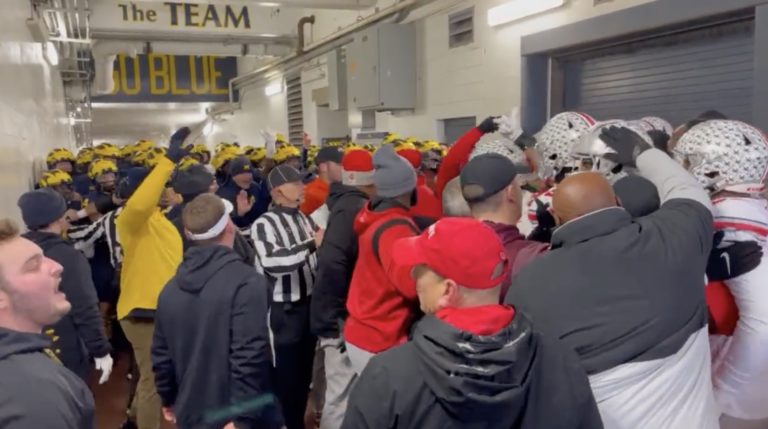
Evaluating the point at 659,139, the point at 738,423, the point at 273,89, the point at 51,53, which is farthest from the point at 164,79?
the point at 738,423

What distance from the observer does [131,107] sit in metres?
17.0

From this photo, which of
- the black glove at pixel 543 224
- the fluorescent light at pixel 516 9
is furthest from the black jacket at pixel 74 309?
the fluorescent light at pixel 516 9

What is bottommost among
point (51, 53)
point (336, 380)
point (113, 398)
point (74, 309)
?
point (113, 398)

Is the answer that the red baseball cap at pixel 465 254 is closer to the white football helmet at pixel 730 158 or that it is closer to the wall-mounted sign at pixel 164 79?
the white football helmet at pixel 730 158

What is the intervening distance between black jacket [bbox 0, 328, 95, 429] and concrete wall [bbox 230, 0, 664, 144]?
4.80 meters

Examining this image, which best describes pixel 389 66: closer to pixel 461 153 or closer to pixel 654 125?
pixel 461 153

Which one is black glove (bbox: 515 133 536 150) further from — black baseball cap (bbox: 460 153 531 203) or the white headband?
the white headband

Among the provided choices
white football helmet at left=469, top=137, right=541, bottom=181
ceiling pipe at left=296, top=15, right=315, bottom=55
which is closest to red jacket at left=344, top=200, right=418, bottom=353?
white football helmet at left=469, top=137, right=541, bottom=181

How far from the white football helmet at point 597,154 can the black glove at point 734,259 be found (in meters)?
0.40

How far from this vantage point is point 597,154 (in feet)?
7.50

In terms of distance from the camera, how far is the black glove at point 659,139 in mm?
2682

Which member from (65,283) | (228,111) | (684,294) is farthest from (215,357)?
(228,111)

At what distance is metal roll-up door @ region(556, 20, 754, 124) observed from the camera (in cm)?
453

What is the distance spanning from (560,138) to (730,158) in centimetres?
74
